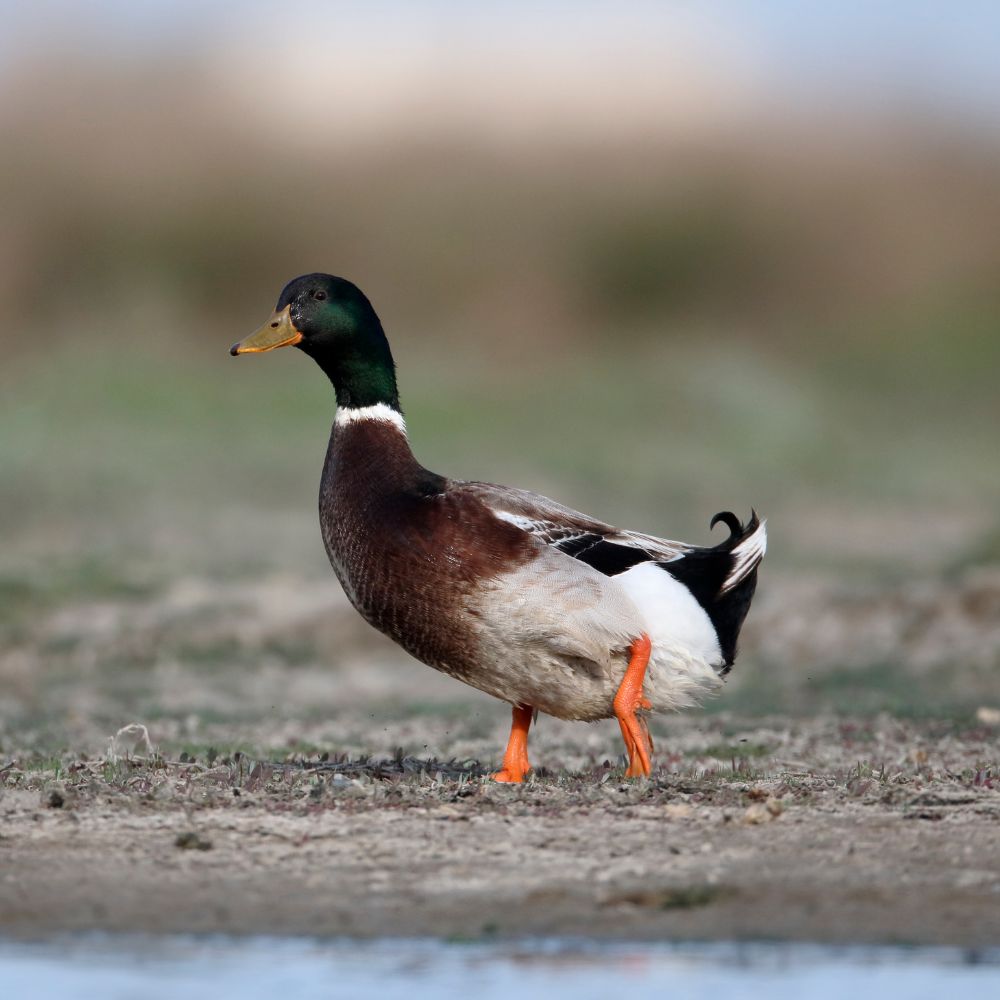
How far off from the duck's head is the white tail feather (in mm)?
1731

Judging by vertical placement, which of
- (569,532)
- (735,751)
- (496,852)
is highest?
(569,532)

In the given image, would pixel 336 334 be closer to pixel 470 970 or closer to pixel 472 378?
pixel 470 970

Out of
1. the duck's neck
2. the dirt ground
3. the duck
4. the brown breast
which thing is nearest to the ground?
the dirt ground

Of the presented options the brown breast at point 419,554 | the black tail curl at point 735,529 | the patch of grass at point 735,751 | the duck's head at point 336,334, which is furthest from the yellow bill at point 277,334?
the patch of grass at point 735,751

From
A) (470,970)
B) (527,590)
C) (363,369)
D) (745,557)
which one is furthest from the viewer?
(363,369)

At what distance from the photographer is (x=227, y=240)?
3806cm

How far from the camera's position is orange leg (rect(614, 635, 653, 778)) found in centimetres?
854

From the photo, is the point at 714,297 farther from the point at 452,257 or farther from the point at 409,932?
the point at 409,932

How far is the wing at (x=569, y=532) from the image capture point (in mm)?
8617

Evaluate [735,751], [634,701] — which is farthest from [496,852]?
[735,751]

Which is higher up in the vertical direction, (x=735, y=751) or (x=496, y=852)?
(x=735, y=751)

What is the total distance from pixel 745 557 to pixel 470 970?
3282mm

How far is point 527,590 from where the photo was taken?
836 centimetres

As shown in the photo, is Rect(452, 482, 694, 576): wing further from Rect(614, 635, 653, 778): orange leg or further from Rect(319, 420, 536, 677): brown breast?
Rect(614, 635, 653, 778): orange leg
